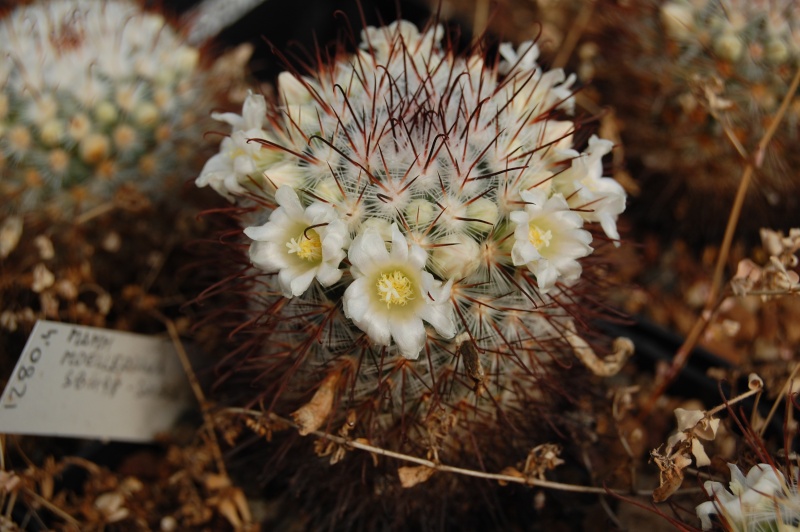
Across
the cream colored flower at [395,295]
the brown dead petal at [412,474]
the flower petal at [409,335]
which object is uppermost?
the cream colored flower at [395,295]

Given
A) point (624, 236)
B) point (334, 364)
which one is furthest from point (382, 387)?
point (624, 236)

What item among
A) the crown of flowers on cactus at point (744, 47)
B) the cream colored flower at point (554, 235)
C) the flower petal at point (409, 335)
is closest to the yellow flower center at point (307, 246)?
the flower petal at point (409, 335)

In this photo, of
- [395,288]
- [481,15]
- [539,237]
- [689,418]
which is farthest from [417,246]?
[481,15]

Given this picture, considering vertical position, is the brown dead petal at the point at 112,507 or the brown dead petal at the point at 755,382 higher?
the brown dead petal at the point at 755,382

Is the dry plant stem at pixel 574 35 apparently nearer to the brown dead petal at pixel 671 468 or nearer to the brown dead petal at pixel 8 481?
the brown dead petal at pixel 671 468

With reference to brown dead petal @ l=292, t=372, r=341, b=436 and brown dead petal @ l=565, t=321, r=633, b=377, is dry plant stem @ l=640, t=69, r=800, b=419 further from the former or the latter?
brown dead petal @ l=292, t=372, r=341, b=436

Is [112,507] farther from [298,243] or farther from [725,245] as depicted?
[725,245]

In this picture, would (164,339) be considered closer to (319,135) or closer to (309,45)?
(319,135)

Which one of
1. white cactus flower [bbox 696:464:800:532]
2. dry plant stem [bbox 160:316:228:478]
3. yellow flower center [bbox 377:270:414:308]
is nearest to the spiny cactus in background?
yellow flower center [bbox 377:270:414:308]
